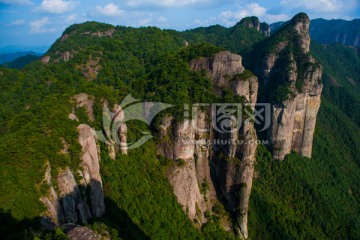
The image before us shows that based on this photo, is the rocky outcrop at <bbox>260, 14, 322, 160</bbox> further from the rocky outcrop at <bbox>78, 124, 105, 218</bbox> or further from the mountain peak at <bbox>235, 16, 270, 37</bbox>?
the mountain peak at <bbox>235, 16, 270, 37</bbox>

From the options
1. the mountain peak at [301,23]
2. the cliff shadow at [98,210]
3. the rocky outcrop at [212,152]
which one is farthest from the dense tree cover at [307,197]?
the mountain peak at [301,23]

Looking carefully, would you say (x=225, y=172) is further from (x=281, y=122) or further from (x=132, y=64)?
(x=132, y=64)

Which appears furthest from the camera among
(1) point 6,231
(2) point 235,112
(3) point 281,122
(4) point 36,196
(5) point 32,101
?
(3) point 281,122

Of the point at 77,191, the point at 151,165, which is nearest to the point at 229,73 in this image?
the point at 151,165

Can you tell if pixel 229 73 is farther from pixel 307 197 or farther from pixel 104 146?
pixel 307 197

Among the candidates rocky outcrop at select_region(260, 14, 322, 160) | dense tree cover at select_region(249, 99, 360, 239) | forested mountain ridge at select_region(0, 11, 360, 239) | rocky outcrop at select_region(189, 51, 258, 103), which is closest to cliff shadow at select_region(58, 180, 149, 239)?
forested mountain ridge at select_region(0, 11, 360, 239)

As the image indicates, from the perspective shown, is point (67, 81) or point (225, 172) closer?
point (225, 172)

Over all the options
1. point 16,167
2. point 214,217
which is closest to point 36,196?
point 16,167
